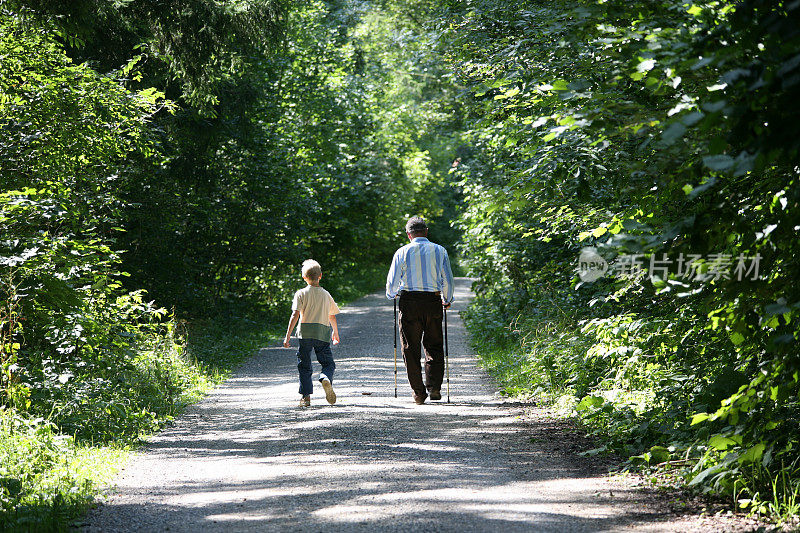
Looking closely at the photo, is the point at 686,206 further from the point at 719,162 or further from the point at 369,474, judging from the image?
the point at 369,474

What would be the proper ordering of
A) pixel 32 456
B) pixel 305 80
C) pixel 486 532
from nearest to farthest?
pixel 486 532, pixel 32 456, pixel 305 80

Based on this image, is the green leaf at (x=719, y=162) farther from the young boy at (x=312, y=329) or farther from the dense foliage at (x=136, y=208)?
the young boy at (x=312, y=329)

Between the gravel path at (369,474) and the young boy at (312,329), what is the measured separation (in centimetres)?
31

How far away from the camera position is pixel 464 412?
9055 mm

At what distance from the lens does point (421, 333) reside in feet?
32.0

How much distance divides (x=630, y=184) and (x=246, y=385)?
786cm

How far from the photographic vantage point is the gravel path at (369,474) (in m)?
5.06

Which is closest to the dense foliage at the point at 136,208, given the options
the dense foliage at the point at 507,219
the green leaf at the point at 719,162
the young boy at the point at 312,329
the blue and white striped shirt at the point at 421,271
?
the dense foliage at the point at 507,219

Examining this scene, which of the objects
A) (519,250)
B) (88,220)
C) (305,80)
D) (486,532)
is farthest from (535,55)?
(305,80)

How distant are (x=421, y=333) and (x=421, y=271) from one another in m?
0.78

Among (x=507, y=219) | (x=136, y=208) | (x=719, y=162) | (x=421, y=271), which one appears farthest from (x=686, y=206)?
(x=136, y=208)

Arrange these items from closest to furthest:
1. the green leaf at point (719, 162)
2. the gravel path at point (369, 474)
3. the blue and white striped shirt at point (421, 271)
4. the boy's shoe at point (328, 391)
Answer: the green leaf at point (719, 162), the gravel path at point (369, 474), the boy's shoe at point (328, 391), the blue and white striped shirt at point (421, 271)

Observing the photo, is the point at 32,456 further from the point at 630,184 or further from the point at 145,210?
the point at 145,210

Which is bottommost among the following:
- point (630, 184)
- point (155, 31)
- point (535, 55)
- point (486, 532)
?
point (486, 532)
